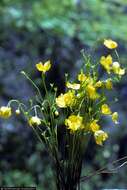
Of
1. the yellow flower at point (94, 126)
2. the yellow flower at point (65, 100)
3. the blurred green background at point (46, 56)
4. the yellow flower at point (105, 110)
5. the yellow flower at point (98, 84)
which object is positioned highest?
the blurred green background at point (46, 56)

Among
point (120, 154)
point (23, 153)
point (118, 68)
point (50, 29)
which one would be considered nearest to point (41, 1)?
point (50, 29)

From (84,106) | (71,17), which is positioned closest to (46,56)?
(71,17)

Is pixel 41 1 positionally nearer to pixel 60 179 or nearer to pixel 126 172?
pixel 126 172

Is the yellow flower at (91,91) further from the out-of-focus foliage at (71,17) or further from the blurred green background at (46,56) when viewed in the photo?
the out-of-focus foliage at (71,17)

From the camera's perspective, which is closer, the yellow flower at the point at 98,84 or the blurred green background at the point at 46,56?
the yellow flower at the point at 98,84

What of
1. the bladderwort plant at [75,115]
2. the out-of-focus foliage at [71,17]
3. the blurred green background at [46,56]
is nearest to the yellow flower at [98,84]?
the bladderwort plant at [75,115]

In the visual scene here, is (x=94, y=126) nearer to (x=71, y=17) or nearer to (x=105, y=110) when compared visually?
(x=105, y=110)

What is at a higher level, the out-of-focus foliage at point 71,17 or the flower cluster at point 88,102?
the out-of-focus foliage at point 71,17

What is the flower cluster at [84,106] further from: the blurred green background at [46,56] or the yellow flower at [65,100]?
the blurred green background at [46,56]
